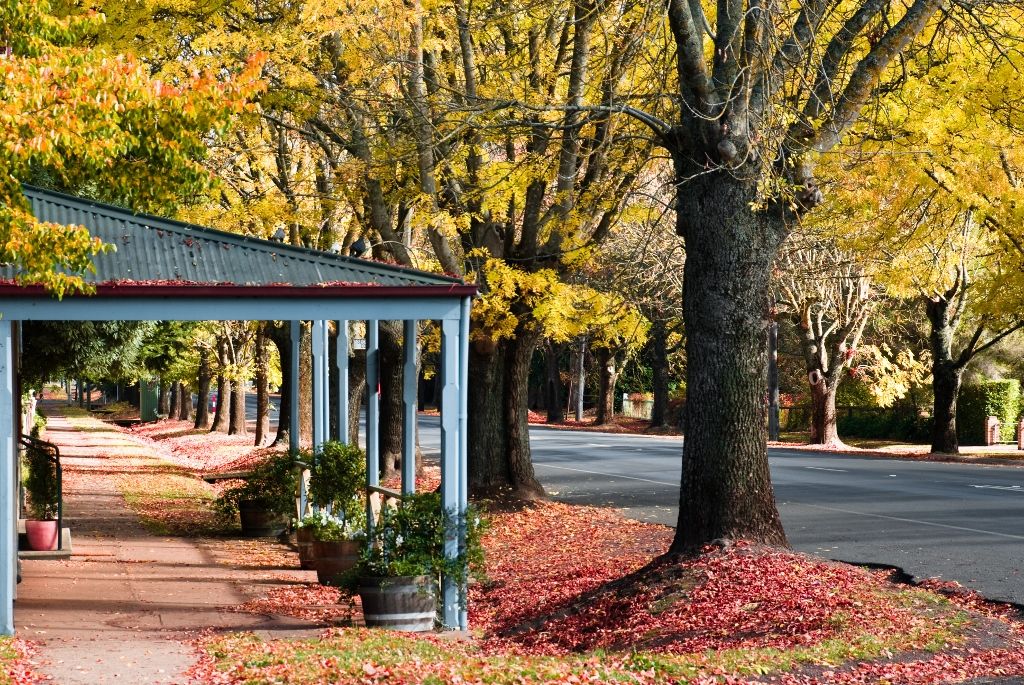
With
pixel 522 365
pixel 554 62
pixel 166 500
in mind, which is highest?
pixel 554 62

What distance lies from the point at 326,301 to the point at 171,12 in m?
7.41

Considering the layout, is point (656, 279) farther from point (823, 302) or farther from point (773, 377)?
point (773, 377)

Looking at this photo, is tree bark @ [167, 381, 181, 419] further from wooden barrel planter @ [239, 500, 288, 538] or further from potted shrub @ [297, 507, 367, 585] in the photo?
potted shrub @ [297, 507, 367, 585]

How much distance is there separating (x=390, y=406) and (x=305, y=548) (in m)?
10.5

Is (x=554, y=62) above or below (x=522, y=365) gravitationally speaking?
above

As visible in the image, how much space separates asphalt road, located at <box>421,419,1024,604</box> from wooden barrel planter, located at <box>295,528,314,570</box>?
567 cm

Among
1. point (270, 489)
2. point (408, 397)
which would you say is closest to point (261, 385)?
point (270, 489)

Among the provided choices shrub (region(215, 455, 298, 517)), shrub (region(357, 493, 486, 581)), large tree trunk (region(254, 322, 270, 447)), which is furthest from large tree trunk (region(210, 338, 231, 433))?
shrub (region(357, 493, 486, 581))

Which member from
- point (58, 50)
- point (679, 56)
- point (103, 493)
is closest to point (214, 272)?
point (58, 50)

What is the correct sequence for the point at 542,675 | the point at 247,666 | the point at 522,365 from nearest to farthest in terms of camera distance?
the point at 542,675, the point at 247,666, the point at 522,365

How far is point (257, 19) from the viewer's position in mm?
17688

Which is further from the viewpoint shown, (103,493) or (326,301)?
(103,493)

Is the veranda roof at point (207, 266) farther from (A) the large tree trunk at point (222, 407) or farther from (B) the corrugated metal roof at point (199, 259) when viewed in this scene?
(A) the large tree trunk at point (222, 407)

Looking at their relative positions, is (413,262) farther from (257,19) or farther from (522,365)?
(257,19)
